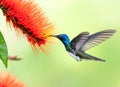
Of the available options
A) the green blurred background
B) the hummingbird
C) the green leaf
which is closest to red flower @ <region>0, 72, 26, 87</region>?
the green leaf

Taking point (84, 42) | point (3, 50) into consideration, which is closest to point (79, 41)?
point (84, 42)

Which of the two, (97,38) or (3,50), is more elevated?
(3,50)

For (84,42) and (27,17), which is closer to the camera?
(27,17)

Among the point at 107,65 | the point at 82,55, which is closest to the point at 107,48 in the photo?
the point at 107,65

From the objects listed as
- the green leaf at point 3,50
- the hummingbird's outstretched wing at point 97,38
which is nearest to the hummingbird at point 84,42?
the hummingbird's outstretched wing at point 97,38

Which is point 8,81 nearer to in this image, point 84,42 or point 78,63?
point 84,42

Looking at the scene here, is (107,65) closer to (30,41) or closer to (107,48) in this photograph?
(107,48)

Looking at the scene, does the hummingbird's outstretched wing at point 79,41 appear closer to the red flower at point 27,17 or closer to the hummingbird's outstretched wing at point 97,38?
the hummingbird's outstretched wing at point 97,38
